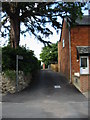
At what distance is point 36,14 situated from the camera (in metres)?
15.4

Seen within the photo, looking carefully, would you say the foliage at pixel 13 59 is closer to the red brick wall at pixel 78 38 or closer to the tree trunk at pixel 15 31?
the tree trunk at pixel 15 31

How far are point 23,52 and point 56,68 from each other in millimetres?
16859

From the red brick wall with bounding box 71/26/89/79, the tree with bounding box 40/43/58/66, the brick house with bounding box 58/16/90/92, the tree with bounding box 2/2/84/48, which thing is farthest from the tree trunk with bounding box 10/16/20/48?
the tree with bounding box 40/43/58/66

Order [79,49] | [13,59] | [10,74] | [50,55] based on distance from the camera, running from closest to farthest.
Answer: [10,74], [13,59], [79,49], [50,55]

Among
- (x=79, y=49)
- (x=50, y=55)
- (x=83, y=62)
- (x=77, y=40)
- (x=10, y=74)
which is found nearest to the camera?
(x=10, y=74)

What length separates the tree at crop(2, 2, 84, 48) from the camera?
13.4 metres

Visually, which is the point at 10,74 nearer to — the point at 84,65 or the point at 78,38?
the point at 84,65

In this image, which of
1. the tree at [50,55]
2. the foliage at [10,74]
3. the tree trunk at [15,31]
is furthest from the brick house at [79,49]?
the tree at [50,55]

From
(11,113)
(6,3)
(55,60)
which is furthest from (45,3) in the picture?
(55,60)

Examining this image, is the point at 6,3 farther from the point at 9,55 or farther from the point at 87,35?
the point at 87,35

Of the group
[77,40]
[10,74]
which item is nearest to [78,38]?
[77,40]

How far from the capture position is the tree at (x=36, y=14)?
13.4m

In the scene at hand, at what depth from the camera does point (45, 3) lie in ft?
43.9

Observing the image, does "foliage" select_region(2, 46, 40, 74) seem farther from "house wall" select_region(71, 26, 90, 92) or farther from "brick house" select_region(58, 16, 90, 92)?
"house wall" select_region(71, 26, 90, 92)
